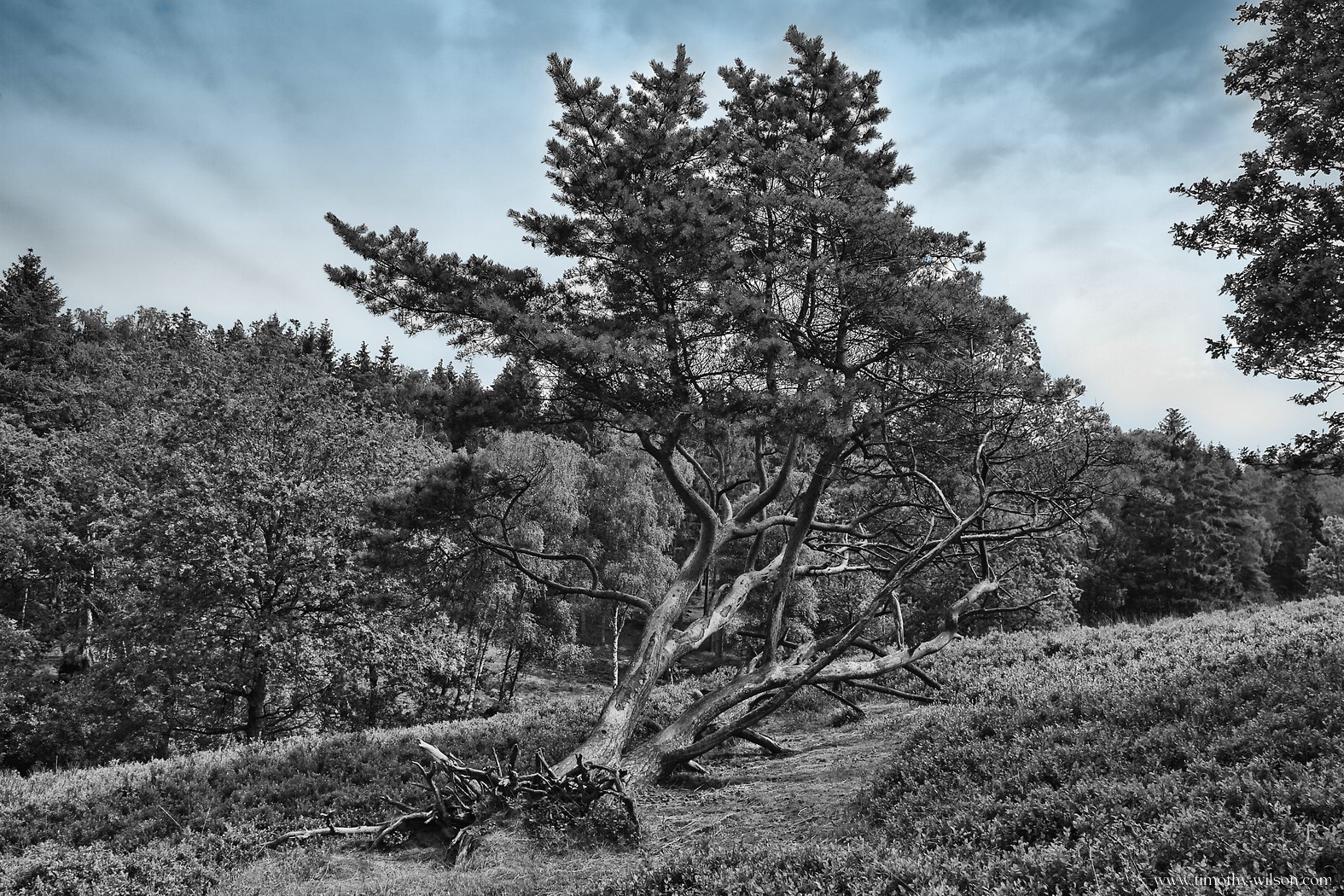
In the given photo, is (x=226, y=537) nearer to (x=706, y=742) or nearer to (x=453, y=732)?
(x=453, y=732)

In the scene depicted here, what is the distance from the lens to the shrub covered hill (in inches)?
195

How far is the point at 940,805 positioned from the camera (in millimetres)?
7039

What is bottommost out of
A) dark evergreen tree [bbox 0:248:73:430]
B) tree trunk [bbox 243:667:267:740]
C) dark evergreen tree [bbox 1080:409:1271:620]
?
Result: tree trunk [bbox 243:667:267:740]

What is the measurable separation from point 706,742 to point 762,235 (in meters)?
8.39

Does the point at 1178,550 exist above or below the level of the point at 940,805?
above

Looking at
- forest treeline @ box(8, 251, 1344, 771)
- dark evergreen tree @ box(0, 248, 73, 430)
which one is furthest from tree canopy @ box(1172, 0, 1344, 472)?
dark evergreen tree @ box(0, 248, 73, 430)

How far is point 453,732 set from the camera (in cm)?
1413

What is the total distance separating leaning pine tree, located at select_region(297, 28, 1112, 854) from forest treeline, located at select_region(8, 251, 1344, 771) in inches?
43.8

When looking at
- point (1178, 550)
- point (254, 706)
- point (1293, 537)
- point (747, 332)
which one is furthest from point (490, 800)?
point (1293, 537)

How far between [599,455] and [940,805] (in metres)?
15.1

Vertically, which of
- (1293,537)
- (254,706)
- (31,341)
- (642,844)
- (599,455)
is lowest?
(254,706)

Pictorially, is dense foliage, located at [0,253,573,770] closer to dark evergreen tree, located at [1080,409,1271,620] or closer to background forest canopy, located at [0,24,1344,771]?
background forest canopy, located at [0,24,1344,771]

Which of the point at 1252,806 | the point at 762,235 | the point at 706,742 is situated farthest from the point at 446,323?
the point at 1252,806

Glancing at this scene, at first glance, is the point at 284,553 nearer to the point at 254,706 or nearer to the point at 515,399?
the point at 254,706
